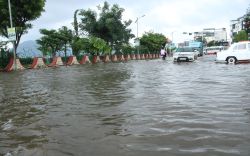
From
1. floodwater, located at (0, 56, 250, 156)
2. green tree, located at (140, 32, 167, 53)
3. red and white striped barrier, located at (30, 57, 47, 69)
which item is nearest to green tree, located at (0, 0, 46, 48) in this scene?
red and white striped barrier, located at (30, 57, 47, 69)

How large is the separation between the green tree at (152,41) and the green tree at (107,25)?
21.3 metres

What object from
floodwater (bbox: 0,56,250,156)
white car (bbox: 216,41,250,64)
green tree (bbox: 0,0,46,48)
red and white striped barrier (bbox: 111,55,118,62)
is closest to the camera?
floodwater (bbox: 0,56,250,156)

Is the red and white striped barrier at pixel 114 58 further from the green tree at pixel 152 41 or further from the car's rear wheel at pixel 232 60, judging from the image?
the car's rear wheel at pixel 232 60

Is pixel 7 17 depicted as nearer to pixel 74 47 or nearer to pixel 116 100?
pixel 74 47

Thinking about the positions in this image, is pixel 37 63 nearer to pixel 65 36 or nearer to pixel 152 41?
pixel 65 36

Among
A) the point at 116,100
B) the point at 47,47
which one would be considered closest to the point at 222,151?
the point at 116,100

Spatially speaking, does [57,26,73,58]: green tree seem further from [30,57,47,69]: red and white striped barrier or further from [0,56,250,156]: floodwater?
[0,56,250,156]: floodwater

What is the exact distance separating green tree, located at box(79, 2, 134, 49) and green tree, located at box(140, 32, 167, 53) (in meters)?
21.3

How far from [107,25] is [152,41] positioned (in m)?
27.0

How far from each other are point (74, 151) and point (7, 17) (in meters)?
30.9

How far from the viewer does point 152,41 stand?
8194cm

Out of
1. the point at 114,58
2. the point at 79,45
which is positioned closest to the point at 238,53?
the point at 79,45

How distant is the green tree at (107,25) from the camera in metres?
56.7

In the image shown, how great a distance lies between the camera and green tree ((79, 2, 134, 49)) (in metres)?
56.7
